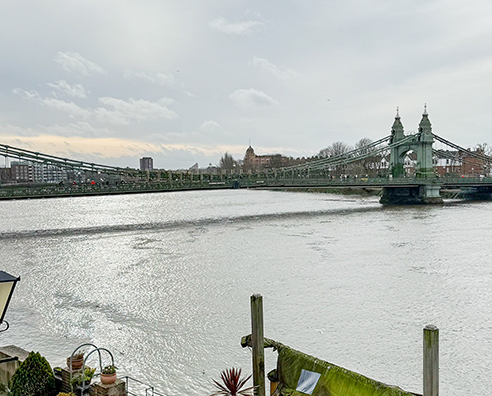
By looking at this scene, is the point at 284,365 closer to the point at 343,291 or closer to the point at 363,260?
the point at 343,291

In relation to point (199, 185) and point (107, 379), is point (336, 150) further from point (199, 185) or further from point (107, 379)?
point (107, 379)

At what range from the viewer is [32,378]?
554cm

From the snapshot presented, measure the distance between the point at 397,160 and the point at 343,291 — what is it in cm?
4110

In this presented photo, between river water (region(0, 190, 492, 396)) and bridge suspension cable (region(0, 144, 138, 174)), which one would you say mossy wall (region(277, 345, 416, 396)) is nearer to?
river water (region(0, 190, 492, 396))

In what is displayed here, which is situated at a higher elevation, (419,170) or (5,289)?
(419,170)

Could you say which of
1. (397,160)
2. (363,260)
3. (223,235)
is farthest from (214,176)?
(363,260)

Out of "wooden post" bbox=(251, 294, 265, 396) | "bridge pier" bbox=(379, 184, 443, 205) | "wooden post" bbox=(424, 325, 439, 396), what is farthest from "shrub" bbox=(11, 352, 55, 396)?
"bridge pier" bbox=(379, 184, 443, 205)

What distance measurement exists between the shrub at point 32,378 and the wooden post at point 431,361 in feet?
14.8

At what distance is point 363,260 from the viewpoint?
1811 centimetres

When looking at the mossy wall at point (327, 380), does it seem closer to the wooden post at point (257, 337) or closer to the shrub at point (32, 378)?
the wooden post at point (257, 337)

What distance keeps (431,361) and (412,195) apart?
150 ft

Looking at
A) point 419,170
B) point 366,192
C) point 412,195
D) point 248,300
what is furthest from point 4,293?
point 366,192

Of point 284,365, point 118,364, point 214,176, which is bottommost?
point 118,364

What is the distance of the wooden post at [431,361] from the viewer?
452 cm
